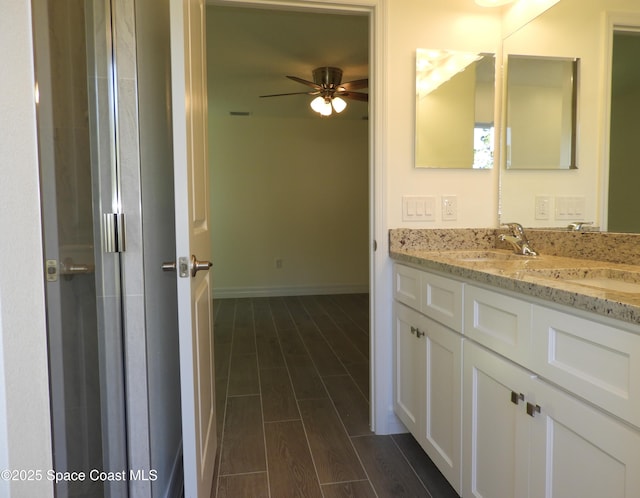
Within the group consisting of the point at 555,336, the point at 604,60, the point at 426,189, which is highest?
the point at 604,60

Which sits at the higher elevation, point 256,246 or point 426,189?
point 426,189

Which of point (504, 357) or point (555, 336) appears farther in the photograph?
point (504, 357)

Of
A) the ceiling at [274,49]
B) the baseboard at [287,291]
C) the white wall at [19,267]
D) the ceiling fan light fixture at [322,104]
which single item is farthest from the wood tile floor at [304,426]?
the ceiling at [274,49]

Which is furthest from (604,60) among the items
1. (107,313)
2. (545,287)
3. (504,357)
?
(107,313)

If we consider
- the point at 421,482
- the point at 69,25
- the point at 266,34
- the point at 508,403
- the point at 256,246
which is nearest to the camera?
the point at 69,25

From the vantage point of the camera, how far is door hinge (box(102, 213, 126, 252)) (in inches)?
42.3

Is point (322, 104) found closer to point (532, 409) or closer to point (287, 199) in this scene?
point (287, 199)

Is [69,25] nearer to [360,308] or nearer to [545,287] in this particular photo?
[545,287]

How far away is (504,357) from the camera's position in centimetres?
107

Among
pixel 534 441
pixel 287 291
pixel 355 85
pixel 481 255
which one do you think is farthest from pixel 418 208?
pixel 287 291

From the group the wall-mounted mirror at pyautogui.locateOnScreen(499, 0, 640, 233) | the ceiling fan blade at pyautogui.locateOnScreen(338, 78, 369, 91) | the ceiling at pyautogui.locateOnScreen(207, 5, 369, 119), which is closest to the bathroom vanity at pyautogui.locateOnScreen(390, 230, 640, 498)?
the wall-mounted mirror at pyautogui.locateOnScreen(499, 0, 640, 233)

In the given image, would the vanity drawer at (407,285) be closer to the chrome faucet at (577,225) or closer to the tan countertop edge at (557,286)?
the tan countertop edge at (557,286)

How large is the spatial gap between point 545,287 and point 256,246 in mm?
4550

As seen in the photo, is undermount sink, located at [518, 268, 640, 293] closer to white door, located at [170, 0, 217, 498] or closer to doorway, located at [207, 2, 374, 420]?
white door, located at [170, 0, 217, 498]
